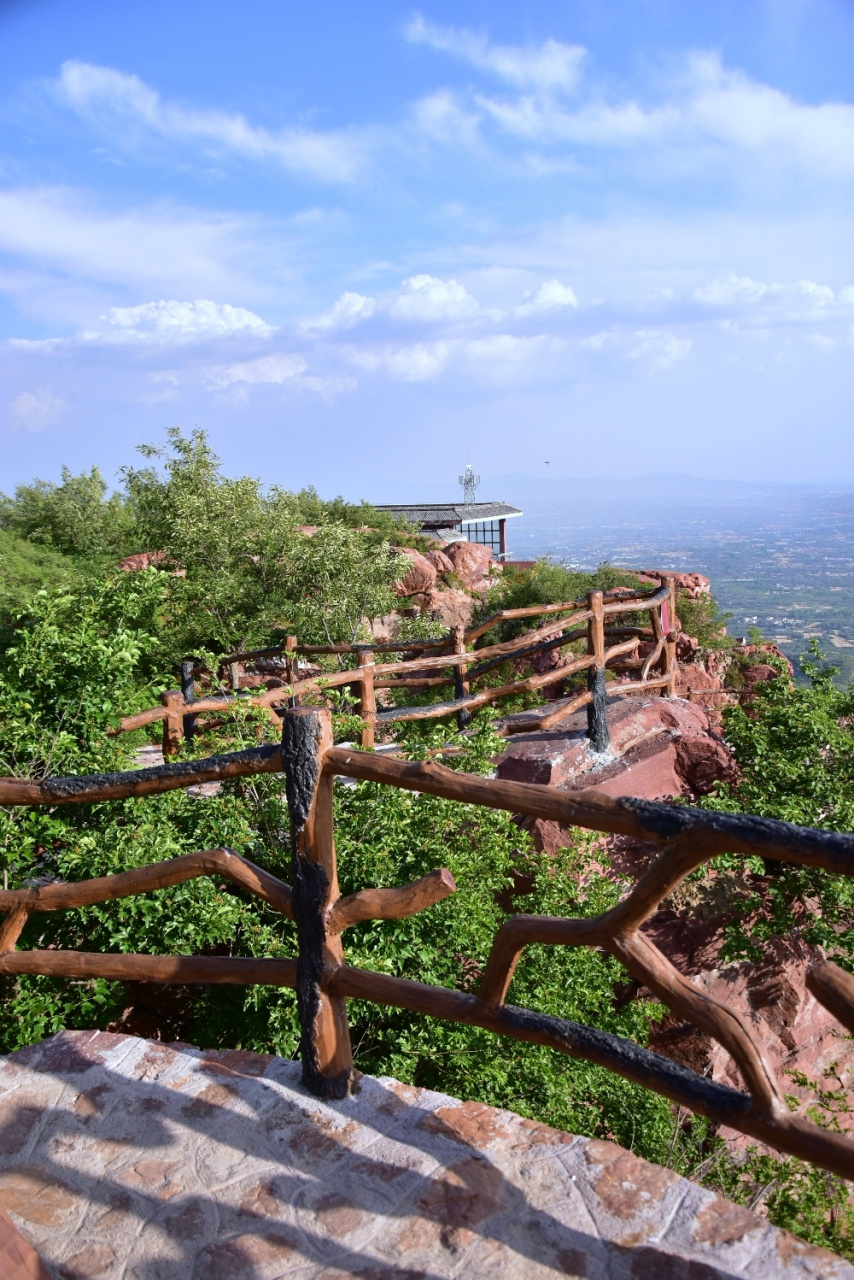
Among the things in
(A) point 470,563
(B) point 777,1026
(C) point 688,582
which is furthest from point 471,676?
(A) point 470,563

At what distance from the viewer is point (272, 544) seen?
53.3 ft

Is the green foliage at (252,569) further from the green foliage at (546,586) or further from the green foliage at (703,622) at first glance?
the green foliage at (703,622)

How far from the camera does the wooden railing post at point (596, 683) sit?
21.2 feet

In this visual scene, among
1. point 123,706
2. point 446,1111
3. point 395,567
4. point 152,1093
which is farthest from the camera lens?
point 395,567

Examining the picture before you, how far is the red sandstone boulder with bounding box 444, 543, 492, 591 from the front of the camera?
85.9 feet

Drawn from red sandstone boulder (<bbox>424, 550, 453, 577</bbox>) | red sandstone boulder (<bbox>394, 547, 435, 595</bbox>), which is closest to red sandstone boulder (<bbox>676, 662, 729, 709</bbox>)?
red sandstone boulder (<bbox>394, 547, 435, 595</bbox>)

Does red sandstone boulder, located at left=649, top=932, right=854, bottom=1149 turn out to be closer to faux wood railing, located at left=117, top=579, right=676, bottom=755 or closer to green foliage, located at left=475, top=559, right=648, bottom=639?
faux wood railing, located at left=117, top=579, right=676, bottom=755

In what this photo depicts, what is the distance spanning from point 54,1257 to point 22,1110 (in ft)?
1.83

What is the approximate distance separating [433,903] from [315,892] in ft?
0.98

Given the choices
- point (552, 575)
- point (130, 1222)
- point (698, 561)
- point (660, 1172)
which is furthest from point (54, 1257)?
point (698, 561)

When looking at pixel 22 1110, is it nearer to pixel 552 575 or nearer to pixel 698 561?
pixel 552 575

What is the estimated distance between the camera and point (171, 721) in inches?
224

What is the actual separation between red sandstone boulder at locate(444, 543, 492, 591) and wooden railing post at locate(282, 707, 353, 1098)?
76.3 feet

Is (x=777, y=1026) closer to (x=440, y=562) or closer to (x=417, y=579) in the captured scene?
(x=417, y=579)
